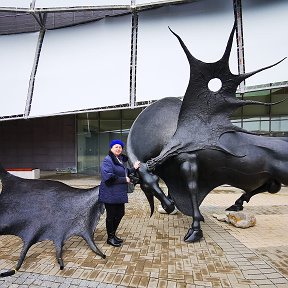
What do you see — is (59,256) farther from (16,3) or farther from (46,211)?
→ (16,3)

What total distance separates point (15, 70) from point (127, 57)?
5.74m

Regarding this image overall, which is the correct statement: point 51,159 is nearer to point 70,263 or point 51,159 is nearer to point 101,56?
point 101,56

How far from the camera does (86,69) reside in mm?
13945

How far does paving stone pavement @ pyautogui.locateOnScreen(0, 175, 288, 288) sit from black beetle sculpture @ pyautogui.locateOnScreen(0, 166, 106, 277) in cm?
29

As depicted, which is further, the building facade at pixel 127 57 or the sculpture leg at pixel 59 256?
the building facade at pixel 127 57

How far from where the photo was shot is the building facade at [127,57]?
1209cm

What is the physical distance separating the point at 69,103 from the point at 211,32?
21.5 feet

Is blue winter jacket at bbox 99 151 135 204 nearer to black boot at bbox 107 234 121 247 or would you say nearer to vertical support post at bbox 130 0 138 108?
black boot at bbox 107 234 121 247

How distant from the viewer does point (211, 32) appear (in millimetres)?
12859

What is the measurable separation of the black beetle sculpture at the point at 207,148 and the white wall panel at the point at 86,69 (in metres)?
7.43

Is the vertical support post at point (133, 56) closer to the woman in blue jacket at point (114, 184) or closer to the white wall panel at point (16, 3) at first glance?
the white wall panel at point (16, 3)

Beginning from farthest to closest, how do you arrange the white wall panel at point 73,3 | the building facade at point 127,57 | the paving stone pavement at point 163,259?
the white wall panel at point 73,3, the building facade at point 127,57, the paving stone pavement at point 163,259

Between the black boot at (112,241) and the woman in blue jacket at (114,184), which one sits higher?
the woman in blue jacket at (114,184)

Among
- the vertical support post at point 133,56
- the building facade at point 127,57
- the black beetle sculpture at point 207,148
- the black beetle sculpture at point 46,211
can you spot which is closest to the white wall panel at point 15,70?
the building facade at point 127,57
